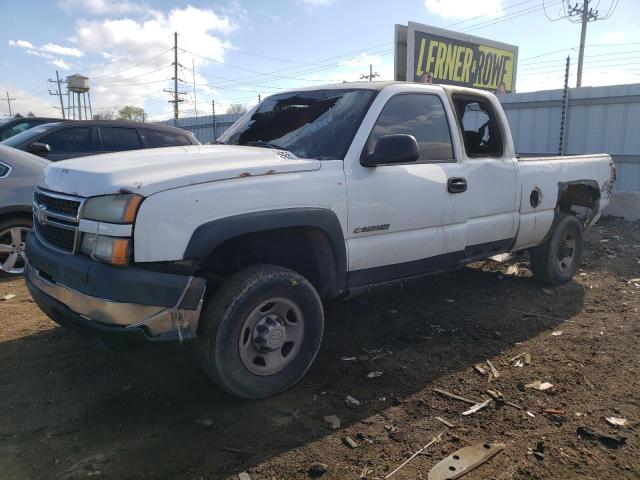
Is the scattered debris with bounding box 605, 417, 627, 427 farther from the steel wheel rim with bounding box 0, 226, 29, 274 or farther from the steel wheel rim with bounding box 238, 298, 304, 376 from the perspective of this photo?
the steel wheel rim with bounding box 0, 226, 29, 274

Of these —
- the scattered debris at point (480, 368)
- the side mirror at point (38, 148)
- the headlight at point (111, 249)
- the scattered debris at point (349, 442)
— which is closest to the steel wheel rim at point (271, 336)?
the scattered debris at point (349, 442)

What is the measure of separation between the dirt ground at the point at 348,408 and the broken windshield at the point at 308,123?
1606mm

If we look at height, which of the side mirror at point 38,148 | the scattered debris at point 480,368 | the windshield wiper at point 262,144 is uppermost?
the windshield wiper at point 262,144

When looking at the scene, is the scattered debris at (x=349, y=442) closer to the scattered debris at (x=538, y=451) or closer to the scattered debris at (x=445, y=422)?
the scattered debris at (x=445, y=422)

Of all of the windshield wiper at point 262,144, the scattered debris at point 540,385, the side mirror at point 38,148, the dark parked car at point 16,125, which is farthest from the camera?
the dark parked car at point 16,125

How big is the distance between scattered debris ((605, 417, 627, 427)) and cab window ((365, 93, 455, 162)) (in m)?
2.16

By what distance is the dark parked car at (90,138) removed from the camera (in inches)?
274

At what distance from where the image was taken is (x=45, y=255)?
10.2ft

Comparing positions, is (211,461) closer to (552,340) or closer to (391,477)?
(391,477)

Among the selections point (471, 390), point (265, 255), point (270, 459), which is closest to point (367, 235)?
point (265, 255)

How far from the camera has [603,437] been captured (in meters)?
2.87

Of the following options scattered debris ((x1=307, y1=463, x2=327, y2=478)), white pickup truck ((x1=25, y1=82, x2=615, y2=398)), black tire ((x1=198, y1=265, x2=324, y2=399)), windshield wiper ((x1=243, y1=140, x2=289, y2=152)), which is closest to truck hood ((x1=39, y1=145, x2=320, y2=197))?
white pickup truck ((x1=25, y1=82, x2=615, y2=398))

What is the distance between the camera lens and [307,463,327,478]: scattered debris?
2562mm

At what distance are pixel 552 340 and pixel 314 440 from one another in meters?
2.47
